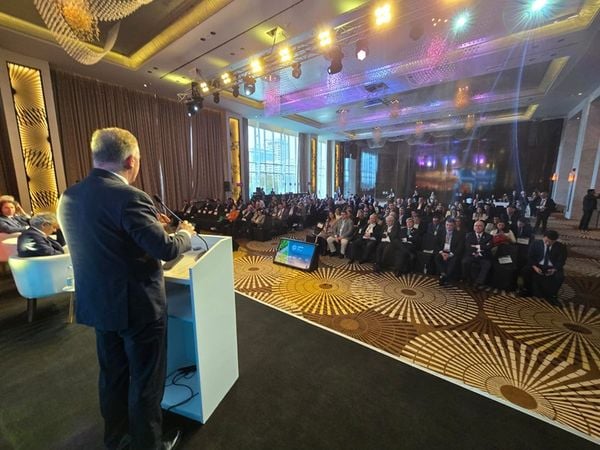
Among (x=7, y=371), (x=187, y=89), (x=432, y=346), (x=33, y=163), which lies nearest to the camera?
(x=7, y=371)

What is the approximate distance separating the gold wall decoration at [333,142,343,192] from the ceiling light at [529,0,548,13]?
14.0m

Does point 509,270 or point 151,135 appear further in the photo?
point 151,135

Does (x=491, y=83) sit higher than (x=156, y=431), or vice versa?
(x=491, y=83)

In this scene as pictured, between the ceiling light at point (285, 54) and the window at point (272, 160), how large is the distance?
746cm

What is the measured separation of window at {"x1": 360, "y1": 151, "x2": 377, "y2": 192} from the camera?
1772cm

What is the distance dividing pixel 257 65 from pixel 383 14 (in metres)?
2.71

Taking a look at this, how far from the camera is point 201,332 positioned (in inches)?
62.1

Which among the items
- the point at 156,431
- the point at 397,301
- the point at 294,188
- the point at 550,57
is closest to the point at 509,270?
the point at 397,301

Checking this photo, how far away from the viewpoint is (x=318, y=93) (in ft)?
26.8

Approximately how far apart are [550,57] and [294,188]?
1154 cm

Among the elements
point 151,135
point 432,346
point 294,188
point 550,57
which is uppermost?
point 550,57

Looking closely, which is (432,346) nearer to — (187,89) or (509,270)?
(509,270)

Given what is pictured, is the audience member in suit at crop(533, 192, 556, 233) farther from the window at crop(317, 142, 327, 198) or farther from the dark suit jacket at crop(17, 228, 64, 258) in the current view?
the window at crop(317, 142, 327, 198)

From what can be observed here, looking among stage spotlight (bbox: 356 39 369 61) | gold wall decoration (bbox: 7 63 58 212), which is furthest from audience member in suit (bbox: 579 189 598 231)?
gold wall decoration (bbox: 7 63 58 212)
